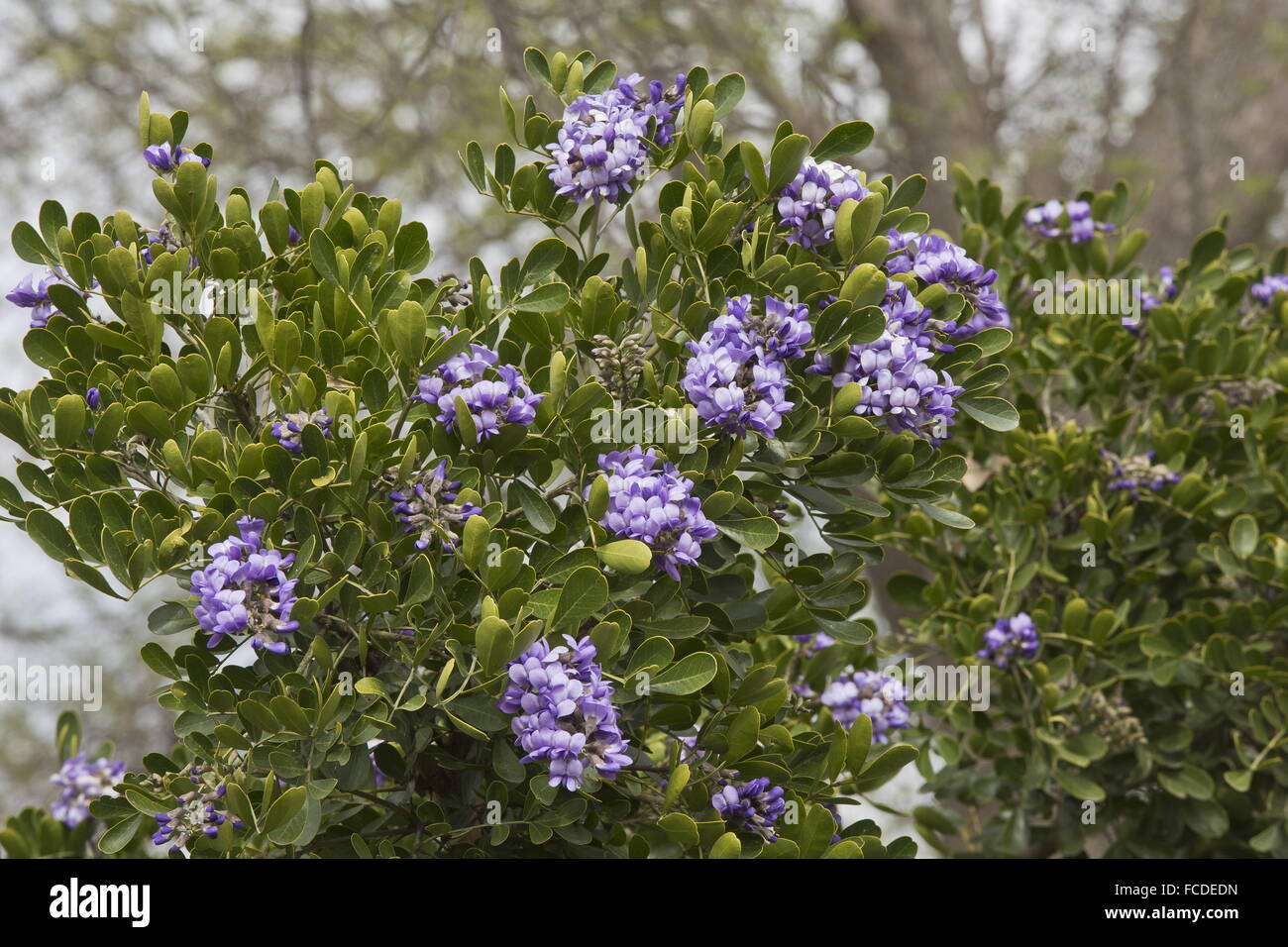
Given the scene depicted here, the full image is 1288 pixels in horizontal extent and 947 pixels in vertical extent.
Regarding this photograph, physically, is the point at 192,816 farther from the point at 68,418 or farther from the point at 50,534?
the point at 68,418

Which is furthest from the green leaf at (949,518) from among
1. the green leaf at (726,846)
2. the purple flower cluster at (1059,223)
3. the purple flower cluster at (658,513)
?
the purple flower cluster at (1059,223)

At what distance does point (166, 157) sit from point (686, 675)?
3.44 feet

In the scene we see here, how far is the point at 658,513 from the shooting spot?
1.47 meters

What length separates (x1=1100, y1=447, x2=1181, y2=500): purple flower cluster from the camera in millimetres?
2543

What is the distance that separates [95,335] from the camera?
5.58 ft

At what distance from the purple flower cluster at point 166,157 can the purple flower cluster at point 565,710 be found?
2.89 feet

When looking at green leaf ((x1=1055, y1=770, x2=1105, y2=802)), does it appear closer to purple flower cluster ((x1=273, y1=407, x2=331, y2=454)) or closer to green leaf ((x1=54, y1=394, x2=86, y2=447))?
purple flower cluster ((x1=273, y1=407, x2=331, y2=454))

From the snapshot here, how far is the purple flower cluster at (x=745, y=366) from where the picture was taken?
61.4 inches

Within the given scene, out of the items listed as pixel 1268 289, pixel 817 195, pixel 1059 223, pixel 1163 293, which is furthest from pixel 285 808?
pixel 1268 289

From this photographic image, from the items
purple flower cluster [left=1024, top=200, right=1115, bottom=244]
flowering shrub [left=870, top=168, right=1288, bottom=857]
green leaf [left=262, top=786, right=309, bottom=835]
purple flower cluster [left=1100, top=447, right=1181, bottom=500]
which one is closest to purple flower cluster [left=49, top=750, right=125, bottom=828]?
green leaf [left=262, top=786, right=309, bottom=835]

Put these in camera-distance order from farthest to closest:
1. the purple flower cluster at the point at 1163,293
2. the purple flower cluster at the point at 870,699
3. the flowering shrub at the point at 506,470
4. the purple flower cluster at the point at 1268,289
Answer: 1. the purple flower cluster at the point at 1268,289
2. the purple flower cluster at the point at 1163,293
3. the purple flower cluster at the point at 870,699
4. the flowering shrub at the point at 506,470

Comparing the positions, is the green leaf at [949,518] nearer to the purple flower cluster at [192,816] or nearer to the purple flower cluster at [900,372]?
the purple flower cluster at [900,372]

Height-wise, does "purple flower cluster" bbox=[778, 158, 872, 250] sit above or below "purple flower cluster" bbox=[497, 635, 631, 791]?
above

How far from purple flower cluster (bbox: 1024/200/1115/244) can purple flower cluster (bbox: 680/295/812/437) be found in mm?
1323
